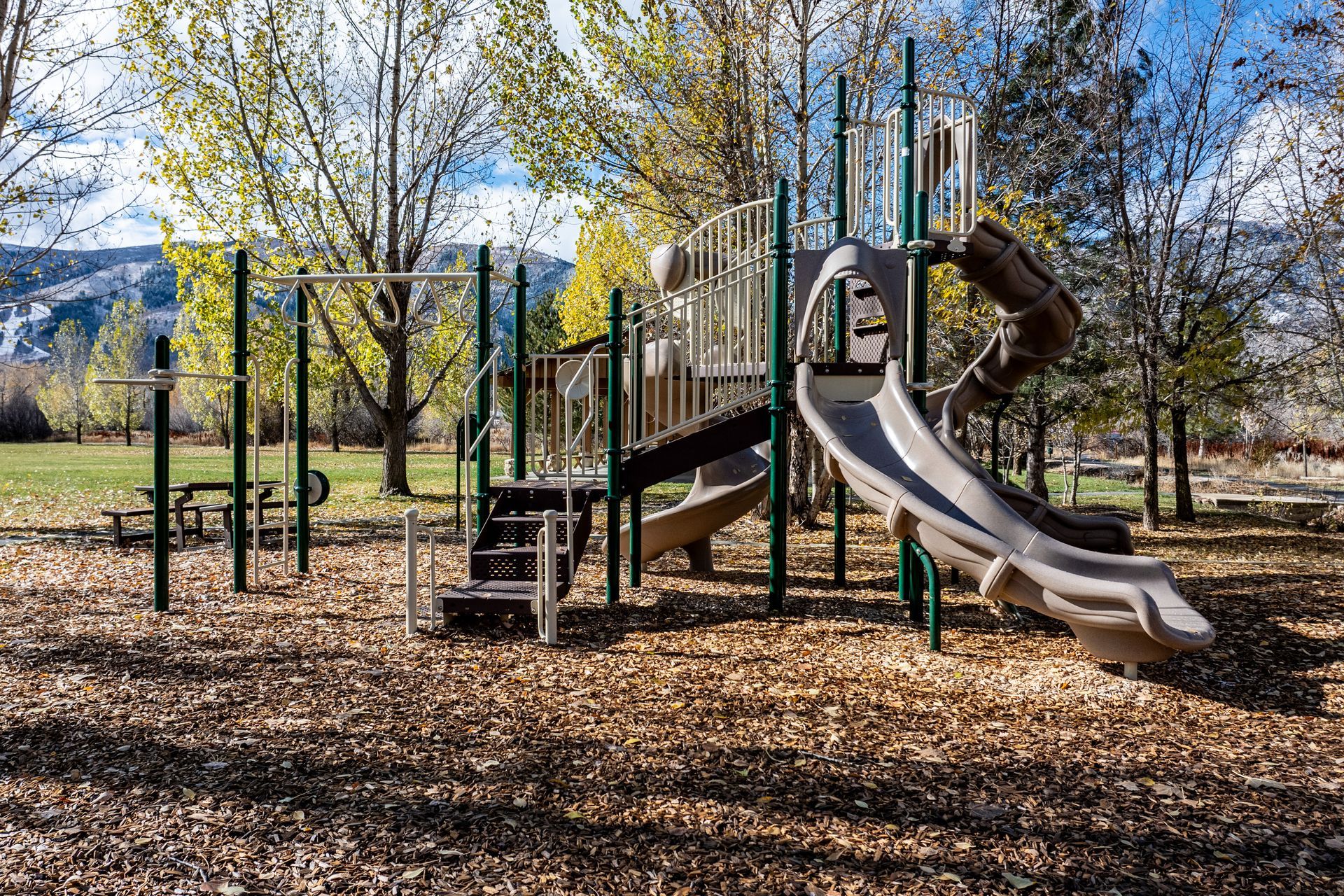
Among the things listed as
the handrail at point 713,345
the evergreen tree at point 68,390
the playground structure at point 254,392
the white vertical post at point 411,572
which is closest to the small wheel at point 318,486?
the playground structure at point 254,392

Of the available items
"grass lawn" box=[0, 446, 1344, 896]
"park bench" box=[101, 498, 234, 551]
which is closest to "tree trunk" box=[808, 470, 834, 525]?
"grass lawn" box=[0, 446, 1344, 896]

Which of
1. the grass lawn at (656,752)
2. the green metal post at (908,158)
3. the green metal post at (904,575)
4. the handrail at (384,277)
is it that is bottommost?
the grass lawn at (656,752)

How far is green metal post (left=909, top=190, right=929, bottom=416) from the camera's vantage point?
6543mm

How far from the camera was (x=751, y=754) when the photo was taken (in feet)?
13.0

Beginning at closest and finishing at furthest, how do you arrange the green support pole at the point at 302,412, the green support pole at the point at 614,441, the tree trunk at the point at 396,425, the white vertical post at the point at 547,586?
the white vertical post at the point at 547,586 < the green support pole at the point at 614,441 < the green support pole at the point at 302,412 < the tree trunk at the point at 396,425

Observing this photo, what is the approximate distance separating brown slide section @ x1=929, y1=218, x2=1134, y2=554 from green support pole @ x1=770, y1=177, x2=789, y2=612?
1.28 meters

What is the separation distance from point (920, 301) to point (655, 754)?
14.0 feet

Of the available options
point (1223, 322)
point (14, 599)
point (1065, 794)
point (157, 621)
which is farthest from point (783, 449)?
point (1223, 322)

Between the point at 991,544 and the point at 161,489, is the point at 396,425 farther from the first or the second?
the point at 991,544

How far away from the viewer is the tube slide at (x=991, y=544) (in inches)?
186

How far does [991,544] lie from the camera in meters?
5.12

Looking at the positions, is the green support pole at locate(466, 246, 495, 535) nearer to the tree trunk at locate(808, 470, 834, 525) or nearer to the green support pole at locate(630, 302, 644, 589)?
the green support pole at locate(630, 302, 644, 589)

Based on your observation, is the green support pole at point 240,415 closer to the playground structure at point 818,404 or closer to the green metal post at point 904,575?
the playground structure at point 818,404

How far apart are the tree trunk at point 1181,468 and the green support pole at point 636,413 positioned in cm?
1277
